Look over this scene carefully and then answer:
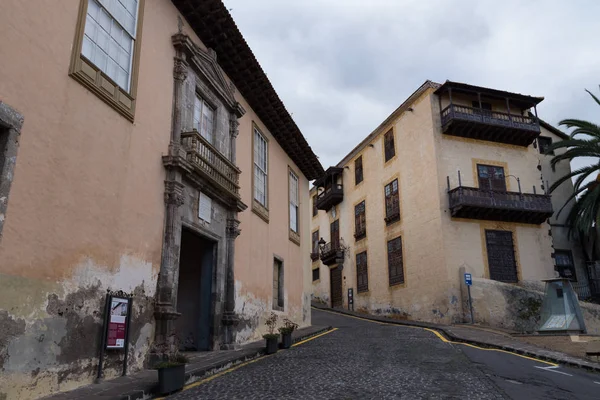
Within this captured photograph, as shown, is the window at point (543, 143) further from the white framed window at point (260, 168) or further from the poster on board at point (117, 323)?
the poster on board at point (117, 323)

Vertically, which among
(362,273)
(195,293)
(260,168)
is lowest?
(195,293)

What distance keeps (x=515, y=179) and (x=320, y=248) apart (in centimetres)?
1447

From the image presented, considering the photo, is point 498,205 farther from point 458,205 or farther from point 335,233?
point 335,233

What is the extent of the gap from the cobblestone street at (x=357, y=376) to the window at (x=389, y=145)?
1499 cm

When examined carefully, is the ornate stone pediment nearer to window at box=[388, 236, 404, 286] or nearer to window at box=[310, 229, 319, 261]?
window at box=[388, 236, 404, 286]

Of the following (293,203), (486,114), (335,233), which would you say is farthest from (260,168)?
(335,233)

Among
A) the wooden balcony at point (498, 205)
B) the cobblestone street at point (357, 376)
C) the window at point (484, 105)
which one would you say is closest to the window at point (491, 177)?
the wooden balcony at point (498, 205)

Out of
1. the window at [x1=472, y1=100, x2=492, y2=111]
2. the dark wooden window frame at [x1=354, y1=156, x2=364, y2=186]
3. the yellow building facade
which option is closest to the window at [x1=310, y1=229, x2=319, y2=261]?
the dark wooden window frame at [x1=354, y1=156, x2=364, y2=186]

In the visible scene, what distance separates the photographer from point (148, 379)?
697 centimetres

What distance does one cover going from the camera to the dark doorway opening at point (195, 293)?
428 inches

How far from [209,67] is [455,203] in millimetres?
13341

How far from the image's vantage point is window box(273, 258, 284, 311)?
15.2m

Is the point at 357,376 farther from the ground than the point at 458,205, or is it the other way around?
the point at 458,205

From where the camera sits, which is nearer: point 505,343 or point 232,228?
point 232,228
